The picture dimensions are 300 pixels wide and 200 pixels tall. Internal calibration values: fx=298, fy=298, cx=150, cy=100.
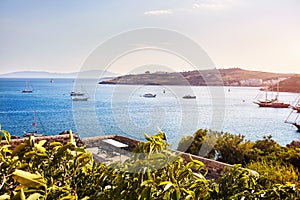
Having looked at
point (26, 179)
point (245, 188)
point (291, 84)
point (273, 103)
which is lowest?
point (273, 103)

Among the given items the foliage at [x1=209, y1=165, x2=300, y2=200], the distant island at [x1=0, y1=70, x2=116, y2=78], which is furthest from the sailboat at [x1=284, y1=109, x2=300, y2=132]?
the foliage at [x1=209, y1=165, x2=300, y2=200]

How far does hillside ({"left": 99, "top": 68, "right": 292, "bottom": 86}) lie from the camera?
2745 millimetres

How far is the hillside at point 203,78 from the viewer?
2.74 meters

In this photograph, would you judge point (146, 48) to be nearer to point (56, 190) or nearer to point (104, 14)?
point (56, 190)

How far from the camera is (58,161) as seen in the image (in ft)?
1.95

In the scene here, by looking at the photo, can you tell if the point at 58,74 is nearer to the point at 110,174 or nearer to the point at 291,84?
the point at 110,174

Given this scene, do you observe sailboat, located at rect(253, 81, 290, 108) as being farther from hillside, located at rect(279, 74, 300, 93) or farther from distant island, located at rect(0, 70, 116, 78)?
distant island, located at rect(0, 70, 116, 78)

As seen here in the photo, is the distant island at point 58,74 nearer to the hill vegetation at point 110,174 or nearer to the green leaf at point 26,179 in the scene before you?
the hill vegetation at point 110,174

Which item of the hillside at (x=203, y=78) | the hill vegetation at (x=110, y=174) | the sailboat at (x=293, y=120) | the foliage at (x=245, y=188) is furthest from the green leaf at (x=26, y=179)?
the sailboat at (x=293, y=120)

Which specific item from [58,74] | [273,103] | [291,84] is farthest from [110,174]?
[273,103]

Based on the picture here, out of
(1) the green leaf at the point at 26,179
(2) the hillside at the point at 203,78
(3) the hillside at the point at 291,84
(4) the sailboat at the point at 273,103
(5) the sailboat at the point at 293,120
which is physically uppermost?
(2) the hillside at the point at 203,78

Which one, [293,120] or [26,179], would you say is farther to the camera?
[293,120]

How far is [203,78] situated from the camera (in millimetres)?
2898

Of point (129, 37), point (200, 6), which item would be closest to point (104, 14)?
point (200, 6)
